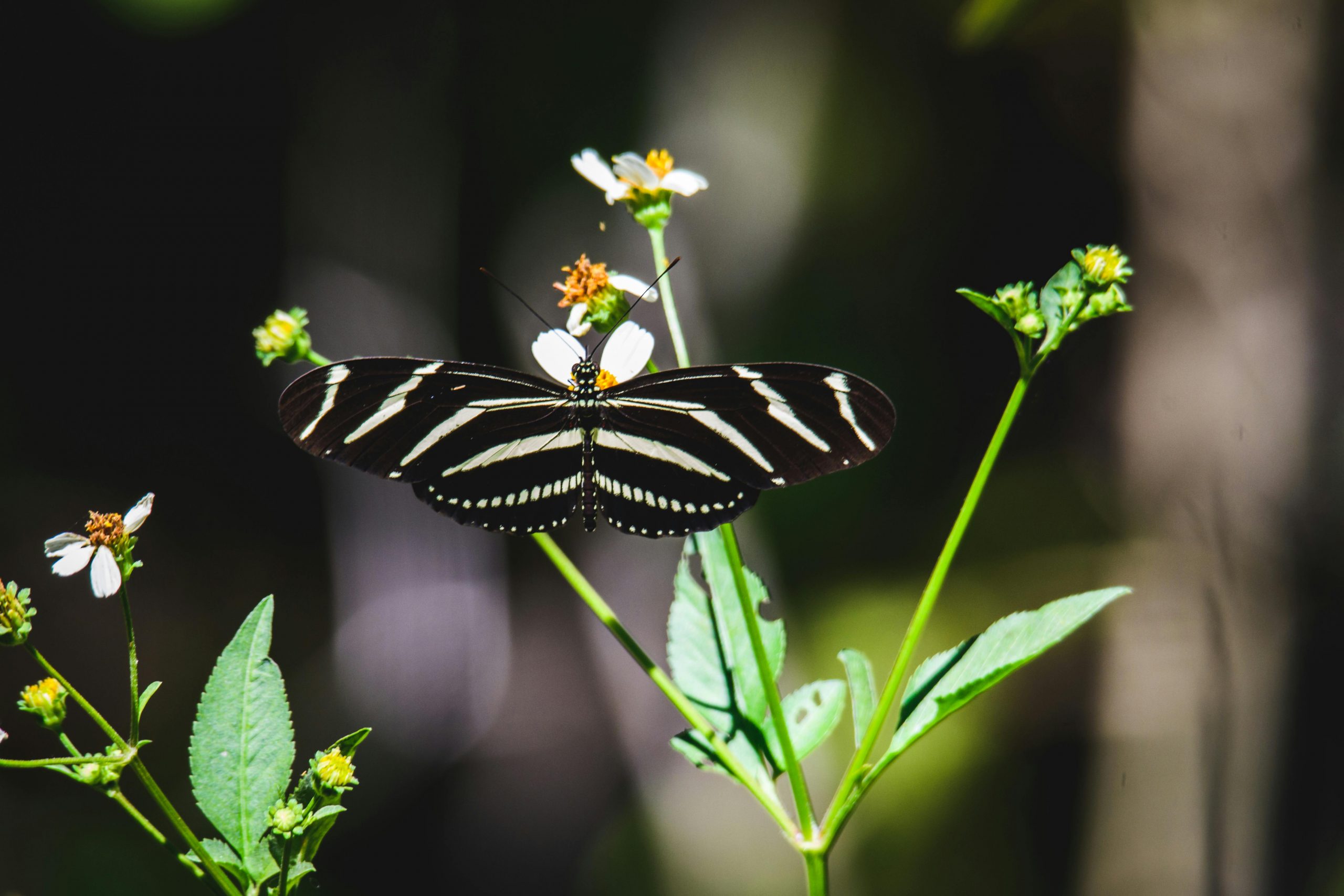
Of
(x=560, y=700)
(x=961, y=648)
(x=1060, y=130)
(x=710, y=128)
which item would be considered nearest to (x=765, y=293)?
(x=710, y=128)

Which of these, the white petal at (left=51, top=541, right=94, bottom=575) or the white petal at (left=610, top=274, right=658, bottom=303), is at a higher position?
the white petal at (left=610, top=274, right=658, bottom=303)

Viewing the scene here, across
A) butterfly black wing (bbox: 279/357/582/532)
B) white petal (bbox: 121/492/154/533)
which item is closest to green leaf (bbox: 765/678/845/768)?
butterfly black wing (bbox: 279/357/582/532)

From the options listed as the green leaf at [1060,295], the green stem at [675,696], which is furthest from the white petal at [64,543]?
the green leaf at [1060,295]

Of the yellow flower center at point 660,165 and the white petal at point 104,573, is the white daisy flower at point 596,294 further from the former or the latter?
the white petal at point 104,573

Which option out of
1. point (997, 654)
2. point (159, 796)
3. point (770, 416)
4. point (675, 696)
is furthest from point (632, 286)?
point (159, 796)

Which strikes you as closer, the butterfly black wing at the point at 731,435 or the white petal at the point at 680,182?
the butterfly black wing at the point at 731,435

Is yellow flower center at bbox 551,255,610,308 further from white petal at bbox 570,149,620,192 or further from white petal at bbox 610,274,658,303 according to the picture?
white petal at bbox 570,149,620,192
